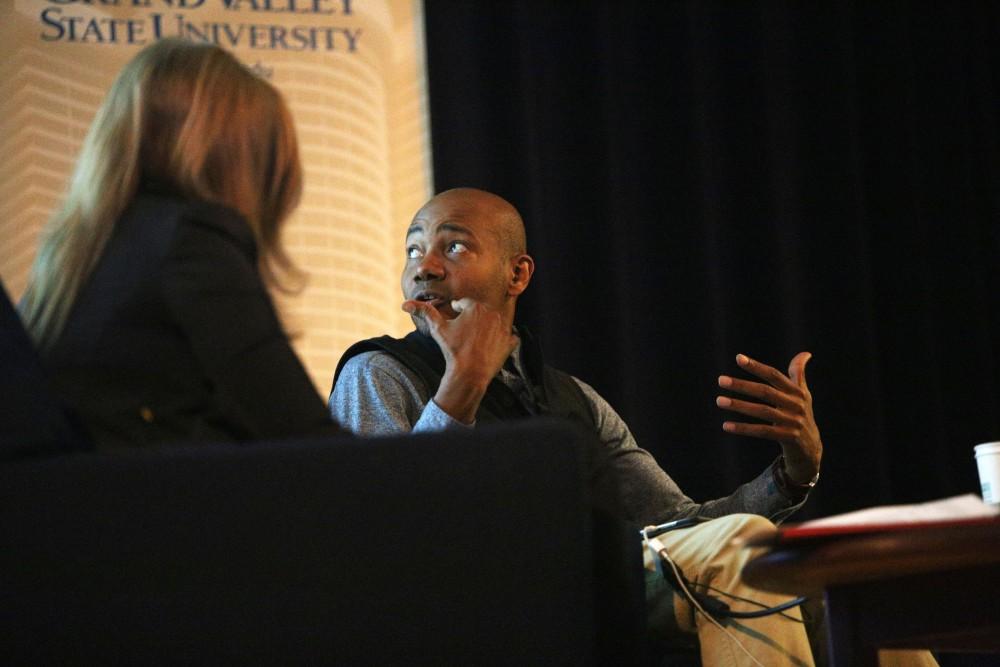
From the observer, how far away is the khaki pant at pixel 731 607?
66.4 inches

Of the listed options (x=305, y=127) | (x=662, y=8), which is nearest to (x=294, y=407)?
(x=305, y=127)

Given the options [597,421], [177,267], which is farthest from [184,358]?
[597,421]

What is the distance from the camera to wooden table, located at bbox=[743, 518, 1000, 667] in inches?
40.6

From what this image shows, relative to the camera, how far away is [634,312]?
3414 millimetres

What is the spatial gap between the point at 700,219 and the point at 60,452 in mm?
2653

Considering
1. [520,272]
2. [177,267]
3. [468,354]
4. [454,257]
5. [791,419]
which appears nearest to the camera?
[177,267]

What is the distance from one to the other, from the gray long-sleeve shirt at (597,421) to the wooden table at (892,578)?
777 mm

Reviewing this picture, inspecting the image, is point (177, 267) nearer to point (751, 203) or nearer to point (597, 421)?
point (597, 421)

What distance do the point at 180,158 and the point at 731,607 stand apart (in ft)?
3.29

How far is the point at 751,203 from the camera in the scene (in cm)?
353

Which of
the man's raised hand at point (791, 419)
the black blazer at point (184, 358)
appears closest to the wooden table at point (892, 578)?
the black blazer at point (184, 358)

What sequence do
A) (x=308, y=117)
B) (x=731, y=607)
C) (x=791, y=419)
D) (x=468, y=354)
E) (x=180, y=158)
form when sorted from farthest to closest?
1. (x=308, y=117)
2. (x=791, y=419)
3. (x=468, y=354)
4. (x=731, y=607)
5. (x=180, y=158)

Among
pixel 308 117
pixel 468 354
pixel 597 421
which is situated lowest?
pixel 597 421

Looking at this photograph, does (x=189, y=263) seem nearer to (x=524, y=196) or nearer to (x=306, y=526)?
(x=306, y=526)
